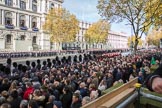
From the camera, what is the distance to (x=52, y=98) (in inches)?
304

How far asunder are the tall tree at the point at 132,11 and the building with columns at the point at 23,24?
31.9 meters

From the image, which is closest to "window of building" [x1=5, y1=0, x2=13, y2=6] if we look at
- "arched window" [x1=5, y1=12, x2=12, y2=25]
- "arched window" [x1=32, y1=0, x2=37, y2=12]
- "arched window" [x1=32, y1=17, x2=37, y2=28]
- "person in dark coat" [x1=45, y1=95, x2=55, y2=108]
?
"arched window" [x1=5, y1=12, x2=12, y2=25]

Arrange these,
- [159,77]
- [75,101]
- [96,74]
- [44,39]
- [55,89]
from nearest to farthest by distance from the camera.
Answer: [159,77] < [75,101] < [55,89] < [96,74] < [44,39]

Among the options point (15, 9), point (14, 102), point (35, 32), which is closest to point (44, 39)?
point (35, 32)

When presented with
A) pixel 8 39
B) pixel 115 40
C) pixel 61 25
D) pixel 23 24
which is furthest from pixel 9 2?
pixel 115 40

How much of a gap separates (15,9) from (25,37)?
316 inches

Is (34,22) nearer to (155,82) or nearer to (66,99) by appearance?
(66,99)

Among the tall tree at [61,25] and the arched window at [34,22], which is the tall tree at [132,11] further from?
the arched window at [34,22]

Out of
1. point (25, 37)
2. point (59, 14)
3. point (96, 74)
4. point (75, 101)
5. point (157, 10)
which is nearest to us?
point (75, 101)

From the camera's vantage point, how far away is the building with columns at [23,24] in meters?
61.6

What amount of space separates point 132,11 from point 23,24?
46.3 metres

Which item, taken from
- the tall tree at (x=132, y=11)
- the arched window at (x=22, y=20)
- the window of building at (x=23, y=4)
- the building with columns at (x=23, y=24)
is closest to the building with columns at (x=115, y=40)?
the building with columns at (x=23, y=24)

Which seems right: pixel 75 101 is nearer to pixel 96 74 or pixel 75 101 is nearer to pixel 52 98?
pixel 52 98

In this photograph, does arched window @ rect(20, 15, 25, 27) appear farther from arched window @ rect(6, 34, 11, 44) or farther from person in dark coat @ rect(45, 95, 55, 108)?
person in dark coat @ rect(45, 95, 55, 108)
